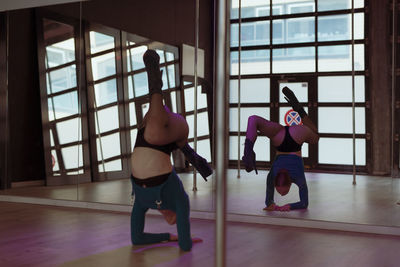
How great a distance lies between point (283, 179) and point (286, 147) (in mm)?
307

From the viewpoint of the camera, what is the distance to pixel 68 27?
591 cm

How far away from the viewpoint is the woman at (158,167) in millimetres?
3445

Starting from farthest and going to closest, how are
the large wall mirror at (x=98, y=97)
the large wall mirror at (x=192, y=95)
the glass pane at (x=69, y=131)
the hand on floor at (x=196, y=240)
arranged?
the glass pane at (x=69, y=131) < the large wall mirror at (x=98, y=97) < the large wall mirror at (x=192, y=95) < the hand on floor at (x=196, y=240)

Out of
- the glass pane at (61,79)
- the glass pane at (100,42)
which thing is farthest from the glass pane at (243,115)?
the glass pane at (61,79)

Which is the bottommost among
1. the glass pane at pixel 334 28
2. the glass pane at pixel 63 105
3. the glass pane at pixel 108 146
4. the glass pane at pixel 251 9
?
the glass pane at pixel 108 146

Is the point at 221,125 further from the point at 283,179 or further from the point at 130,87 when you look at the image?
the point at 130,87

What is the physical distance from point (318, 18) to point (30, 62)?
3805 mm

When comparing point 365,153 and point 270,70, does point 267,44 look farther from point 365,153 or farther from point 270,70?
point 365,153

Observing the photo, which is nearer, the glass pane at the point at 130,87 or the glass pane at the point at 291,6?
the glass pane at the point at 291,6

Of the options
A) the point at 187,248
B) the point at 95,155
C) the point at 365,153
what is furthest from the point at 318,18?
the point at 95,155

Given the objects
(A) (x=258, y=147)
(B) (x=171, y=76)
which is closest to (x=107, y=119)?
(B) (x=171, y=76)

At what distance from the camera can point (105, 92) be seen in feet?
17.8

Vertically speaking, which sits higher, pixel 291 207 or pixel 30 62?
pixel 30 62

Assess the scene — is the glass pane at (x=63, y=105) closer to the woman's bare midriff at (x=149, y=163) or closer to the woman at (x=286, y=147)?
the woman at (x=286, y=147)
